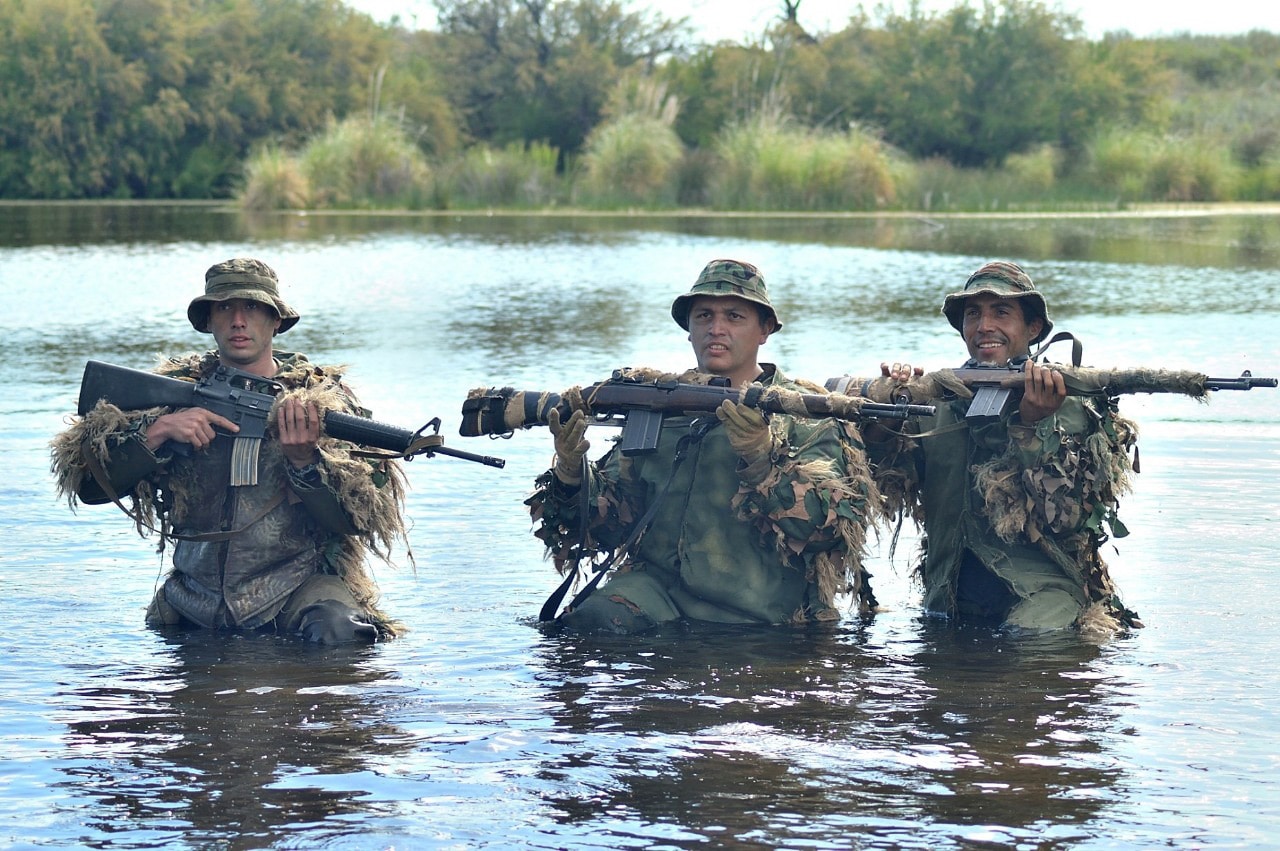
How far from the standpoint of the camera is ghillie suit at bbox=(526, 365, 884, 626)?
682cm

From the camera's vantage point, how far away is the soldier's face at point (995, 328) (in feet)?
23.5

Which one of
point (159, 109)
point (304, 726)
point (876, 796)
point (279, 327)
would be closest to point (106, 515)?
point (279, 327)

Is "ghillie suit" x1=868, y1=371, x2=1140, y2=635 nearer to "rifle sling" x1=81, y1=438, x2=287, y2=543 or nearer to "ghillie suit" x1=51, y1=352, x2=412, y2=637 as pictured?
"ghillie suit" x1=51, y1=352, x2=412, y2=637

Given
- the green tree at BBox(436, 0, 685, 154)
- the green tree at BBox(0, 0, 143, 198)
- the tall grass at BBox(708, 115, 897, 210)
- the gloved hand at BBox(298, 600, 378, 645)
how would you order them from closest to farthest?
the gloved hand at BBox(298, 600, 378, 645) → the tall grass at BBox(708, 115, 897, 210) → the green tree at BBox(0, 0, 143, 198) → the green tree at BBox(436, 0, 685, 154)

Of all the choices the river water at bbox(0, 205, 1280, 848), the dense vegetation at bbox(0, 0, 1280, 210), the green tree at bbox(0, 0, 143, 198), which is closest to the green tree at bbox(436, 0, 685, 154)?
the dense vegetation at bbox(0, 0, 1280, 210)

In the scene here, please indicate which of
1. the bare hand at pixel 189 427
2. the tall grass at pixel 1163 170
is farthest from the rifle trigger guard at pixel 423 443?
the tall grass at pixel 1163 170

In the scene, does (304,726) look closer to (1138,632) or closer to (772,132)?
(1138,632)

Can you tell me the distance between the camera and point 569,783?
5418 mm

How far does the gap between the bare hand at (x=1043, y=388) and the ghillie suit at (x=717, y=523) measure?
65 centimetres

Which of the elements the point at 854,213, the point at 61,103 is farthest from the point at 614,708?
the point at 61,103

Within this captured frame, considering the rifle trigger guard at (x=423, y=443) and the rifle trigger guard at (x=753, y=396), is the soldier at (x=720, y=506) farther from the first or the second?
the rifle trigger guard at (x=423, y=443)

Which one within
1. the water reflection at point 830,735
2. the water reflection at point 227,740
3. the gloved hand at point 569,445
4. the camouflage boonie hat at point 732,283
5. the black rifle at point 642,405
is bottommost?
the water reflection at point 227,740

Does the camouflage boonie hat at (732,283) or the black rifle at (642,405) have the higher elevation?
the camouflage boonie hat at (732,283)

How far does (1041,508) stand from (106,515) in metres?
4.98
